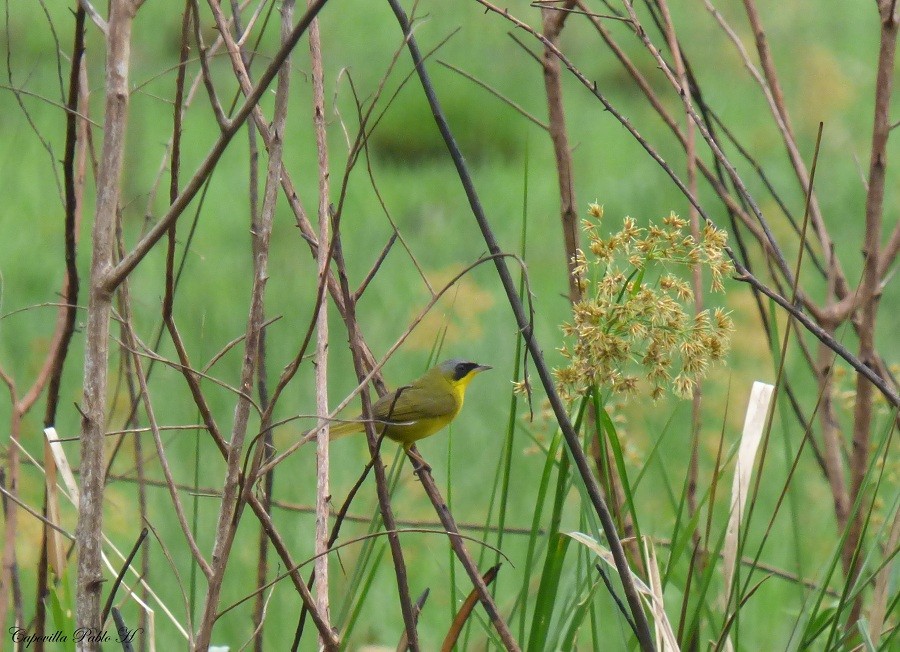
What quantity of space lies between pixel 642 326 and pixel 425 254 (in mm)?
4627

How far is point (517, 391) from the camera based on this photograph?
1309mm

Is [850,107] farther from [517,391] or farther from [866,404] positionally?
[517,391]

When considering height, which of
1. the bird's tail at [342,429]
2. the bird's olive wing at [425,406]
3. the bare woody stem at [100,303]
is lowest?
the bird's tail at [342,429]

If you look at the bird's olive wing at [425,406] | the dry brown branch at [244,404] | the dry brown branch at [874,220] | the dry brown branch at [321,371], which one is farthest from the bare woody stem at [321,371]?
the bird's olive wing at [425,406]

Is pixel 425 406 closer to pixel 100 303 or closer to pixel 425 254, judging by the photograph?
pixel 100 303

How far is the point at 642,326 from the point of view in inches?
48.4

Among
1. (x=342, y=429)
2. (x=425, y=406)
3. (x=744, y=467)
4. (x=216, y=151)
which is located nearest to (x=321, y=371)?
(x=216, y=151)

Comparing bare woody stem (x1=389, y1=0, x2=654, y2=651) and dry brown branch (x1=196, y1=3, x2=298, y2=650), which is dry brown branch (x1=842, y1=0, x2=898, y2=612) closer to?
bare woody stem (x1=389, y1=0, x2=654, y2=651)

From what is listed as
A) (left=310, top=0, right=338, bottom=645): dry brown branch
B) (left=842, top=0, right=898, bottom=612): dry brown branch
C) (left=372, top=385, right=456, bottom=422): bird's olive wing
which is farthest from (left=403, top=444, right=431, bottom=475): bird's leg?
(left=372, top=385, right=456, bottom=422): bird's olive wing

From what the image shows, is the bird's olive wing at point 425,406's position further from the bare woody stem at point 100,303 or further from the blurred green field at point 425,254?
the bare woody stem at point 100,303

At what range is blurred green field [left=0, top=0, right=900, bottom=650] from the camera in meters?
3.53

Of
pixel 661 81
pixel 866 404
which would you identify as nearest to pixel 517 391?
pixel 866 404

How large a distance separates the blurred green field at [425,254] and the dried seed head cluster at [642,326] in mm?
451

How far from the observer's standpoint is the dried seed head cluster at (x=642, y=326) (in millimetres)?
1230
